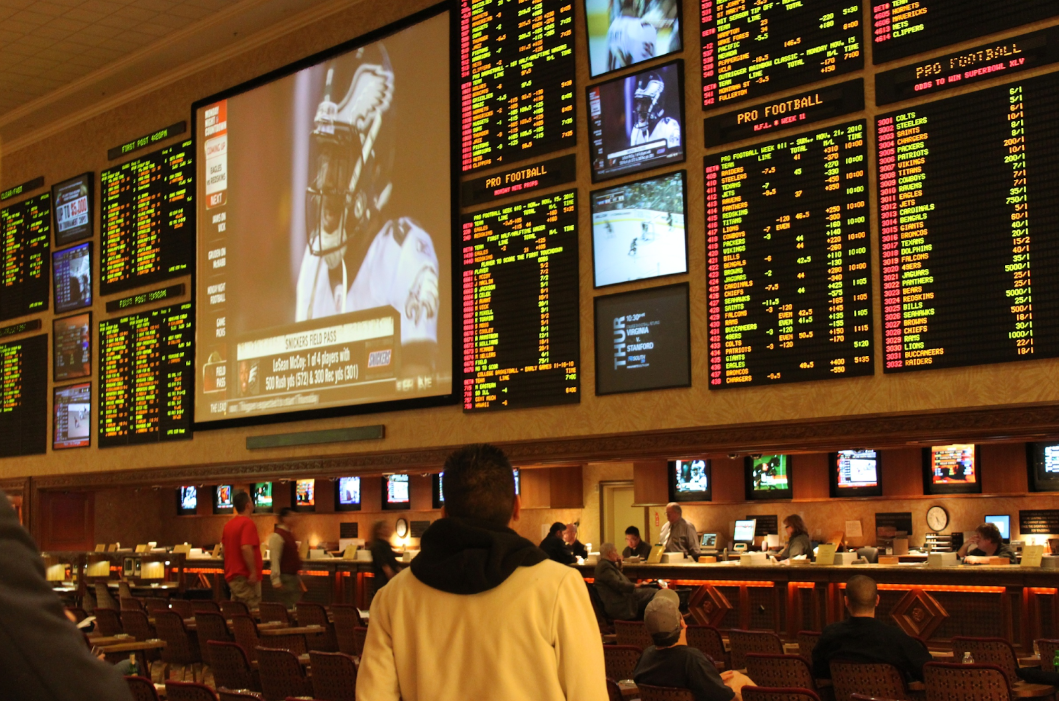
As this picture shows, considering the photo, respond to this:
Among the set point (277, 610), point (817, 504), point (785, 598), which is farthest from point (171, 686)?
point (817, 504)

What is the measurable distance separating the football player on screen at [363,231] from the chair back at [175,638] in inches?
131

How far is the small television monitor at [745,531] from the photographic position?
484 inches

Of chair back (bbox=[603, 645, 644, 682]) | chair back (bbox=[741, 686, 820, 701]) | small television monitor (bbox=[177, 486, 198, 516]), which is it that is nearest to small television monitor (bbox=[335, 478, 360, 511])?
small television monitor (bbox=[177, 486, 198, 516])

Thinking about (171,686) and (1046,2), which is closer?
(171,686)

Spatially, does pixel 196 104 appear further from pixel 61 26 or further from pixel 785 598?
pixel 785 598

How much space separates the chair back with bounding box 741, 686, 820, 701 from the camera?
4.11m

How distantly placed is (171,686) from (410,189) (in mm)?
6969

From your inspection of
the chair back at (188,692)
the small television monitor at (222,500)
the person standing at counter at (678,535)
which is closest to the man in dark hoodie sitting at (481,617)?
the chair back at (188,692)

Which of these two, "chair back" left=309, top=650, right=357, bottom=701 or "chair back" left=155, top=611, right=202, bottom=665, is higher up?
"chair back" left=309, top=650, right=357, bottom=701

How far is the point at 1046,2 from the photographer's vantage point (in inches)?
272

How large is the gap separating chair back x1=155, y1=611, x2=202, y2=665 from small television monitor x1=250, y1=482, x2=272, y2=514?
9004mm

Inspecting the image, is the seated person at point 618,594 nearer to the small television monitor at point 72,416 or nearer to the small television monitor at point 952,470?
the small television monitor at point 952,470

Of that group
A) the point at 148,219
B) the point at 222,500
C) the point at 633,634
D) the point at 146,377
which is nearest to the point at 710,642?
the point at 633,634

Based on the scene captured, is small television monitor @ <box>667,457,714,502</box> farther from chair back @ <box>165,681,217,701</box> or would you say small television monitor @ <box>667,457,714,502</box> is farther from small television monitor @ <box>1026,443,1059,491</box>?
chair back @ <box>165,681,217,701</box>
